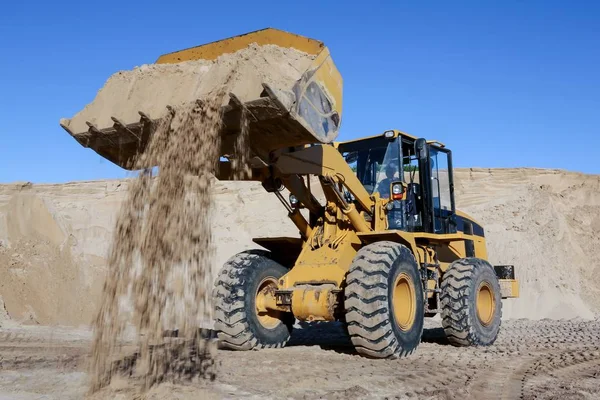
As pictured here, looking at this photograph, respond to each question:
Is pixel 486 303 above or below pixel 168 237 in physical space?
below

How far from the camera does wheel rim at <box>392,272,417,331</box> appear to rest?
679 centimetres

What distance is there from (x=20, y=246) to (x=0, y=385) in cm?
1048

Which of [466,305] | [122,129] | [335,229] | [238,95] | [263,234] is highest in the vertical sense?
[263,234]

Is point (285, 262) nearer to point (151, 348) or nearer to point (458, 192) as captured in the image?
point (151, 348)

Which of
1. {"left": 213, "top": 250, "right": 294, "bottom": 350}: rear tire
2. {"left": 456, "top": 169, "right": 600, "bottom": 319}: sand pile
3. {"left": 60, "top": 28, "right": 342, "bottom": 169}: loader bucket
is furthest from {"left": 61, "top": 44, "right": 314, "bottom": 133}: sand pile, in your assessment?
{"left": 456, "top": 169, "right": 600, "bottom": 319}: sand pile

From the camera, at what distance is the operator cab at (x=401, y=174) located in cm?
781

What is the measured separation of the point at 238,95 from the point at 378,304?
2700mm

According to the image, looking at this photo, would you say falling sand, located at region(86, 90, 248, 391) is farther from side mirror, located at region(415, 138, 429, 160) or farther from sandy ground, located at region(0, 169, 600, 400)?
side mirror, located at region(415, 138, 429, 160)

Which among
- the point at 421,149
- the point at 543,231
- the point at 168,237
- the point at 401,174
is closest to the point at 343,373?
the point at 168,237

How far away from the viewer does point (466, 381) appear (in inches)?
211

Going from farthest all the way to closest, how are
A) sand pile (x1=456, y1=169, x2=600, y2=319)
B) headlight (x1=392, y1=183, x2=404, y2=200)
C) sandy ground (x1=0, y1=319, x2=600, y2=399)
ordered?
1. sand pile (x1=456, y1=169, x2=600, y2=319)
2. headlight (x1=392, y1=183, x2=404, y2=200)
3. sandy ground (x1=0, y1=319, x2=600, y2=399)

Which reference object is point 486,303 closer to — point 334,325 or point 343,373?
point 334,325

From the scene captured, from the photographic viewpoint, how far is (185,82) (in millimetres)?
5773

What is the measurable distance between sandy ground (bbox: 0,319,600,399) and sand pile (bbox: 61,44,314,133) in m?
2.54
